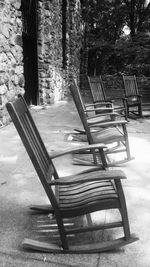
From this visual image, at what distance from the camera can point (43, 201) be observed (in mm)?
2943

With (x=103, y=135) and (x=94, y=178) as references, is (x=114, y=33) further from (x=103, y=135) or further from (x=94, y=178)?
(x=94, y=178)

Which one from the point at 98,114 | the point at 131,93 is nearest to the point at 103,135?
the point at 98,114

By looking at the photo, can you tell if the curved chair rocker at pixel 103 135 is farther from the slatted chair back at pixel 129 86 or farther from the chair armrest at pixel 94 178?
the slatted chair back at pixel 129 86

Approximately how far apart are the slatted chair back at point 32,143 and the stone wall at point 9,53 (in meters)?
3.69

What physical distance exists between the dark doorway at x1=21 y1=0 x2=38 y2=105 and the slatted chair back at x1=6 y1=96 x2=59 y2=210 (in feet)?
20.8

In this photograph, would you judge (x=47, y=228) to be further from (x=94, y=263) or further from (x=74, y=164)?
(x=74, y=164)

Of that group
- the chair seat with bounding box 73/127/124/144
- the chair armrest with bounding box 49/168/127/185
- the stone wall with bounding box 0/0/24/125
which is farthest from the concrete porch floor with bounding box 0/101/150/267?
the stone wall with bounding box 0/0/24/125

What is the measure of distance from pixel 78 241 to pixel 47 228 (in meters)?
0.31

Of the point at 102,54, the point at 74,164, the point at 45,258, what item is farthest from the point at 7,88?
the point at 102,54

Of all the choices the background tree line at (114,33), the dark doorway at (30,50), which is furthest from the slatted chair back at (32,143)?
the background tree line at (114,33)

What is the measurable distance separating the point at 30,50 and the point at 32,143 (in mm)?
7145

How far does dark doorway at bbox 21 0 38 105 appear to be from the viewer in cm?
841

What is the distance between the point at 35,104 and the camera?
30.5ft

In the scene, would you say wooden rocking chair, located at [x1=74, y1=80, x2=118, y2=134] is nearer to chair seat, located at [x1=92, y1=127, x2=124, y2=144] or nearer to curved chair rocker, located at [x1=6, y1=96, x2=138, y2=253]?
chair seat, located at [x1=92, y1=127, x2=124, y2=144]
